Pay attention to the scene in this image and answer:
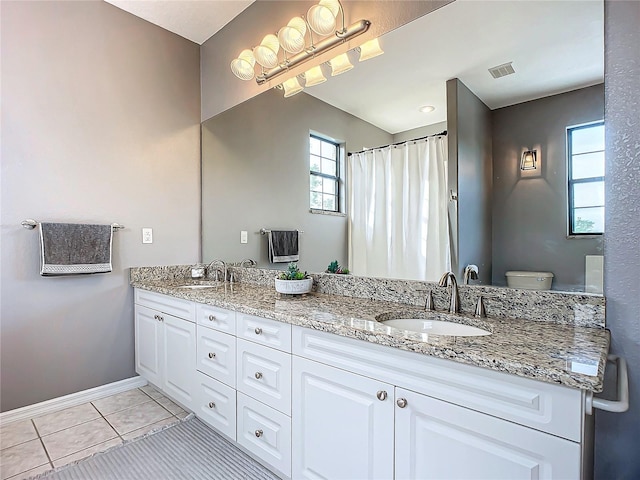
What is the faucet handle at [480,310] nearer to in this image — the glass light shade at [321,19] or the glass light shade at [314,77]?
the glass light shade at [314,77]

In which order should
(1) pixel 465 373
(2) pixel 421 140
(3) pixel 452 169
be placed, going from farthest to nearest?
(2) pixel 421 140 → (3) pixel 452 169 → (1) pixel 465 373

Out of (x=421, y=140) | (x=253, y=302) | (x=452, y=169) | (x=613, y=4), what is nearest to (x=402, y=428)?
(x=253, y=302)

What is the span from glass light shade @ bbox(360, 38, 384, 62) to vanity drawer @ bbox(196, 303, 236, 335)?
1.46 m

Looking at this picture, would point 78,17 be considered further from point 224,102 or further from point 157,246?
point 157,246

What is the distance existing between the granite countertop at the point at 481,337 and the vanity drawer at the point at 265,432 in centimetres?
43

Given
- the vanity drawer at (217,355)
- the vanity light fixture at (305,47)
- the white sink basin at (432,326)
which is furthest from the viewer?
the vanity light fixture at (305,47)

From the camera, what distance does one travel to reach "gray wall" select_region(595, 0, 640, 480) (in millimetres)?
1082

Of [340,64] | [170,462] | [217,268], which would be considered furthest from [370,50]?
[170,462]

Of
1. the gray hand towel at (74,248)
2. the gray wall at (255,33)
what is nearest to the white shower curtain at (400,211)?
the gray wall at (255,33)

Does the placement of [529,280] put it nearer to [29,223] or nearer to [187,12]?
[29,223]

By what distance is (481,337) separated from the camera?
1.06 metres

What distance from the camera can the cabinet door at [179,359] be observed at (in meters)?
1.94

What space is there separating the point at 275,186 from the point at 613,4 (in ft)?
6.04

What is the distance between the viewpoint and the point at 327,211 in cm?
206
